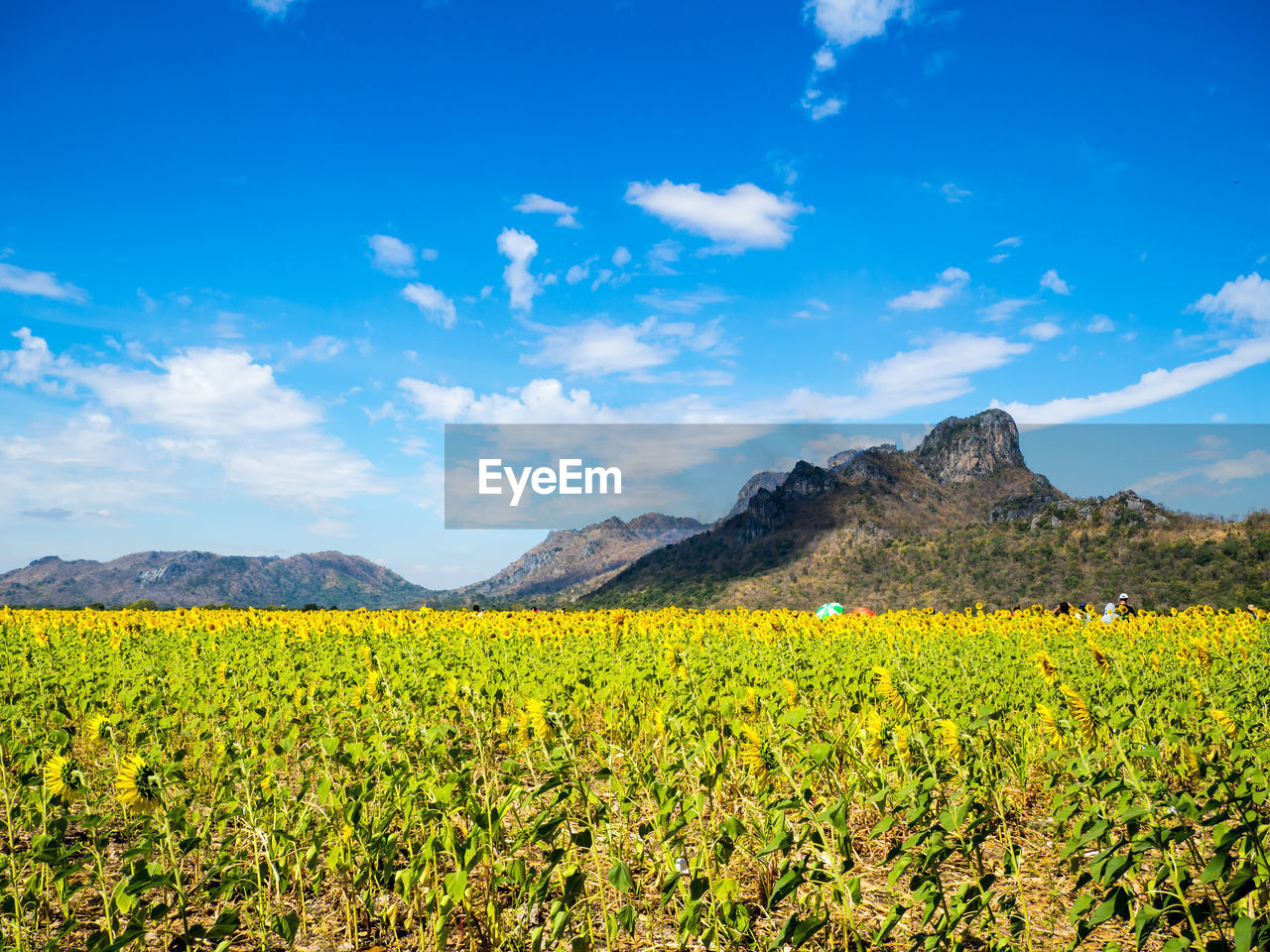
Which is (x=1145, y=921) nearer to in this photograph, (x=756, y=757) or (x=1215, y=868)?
(x=1215, y=868)

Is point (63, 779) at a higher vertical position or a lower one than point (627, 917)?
higher

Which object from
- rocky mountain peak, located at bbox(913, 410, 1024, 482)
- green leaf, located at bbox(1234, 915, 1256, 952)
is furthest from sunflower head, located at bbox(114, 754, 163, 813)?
rocky mountain peak, located at bbox(913, 410, 1024, 482)

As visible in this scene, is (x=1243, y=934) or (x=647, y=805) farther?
(x=647, y=805)

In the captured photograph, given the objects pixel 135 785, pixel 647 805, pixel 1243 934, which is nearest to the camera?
pixel 1243 934

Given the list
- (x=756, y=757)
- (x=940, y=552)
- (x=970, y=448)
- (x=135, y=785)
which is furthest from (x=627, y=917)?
(x=970, y=448)

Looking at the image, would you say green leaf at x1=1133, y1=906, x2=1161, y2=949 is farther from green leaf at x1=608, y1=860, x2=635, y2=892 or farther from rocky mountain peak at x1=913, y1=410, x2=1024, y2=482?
rocky mountain peak at x1=913, y1=410, x2=1024, y2=482

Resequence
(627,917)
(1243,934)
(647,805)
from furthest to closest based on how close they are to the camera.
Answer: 1. (647,805)
2. (627,917)
3. (1243,934)

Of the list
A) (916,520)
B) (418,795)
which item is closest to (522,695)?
(418,795)
